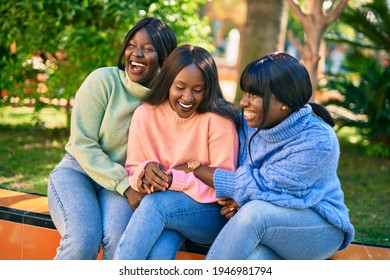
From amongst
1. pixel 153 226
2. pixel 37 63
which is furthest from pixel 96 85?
pixel 37 63

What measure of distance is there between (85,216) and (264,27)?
4.46 metres

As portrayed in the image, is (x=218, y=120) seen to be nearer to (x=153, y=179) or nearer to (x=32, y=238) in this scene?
(x=153, y=179)

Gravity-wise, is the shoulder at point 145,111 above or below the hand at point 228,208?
above

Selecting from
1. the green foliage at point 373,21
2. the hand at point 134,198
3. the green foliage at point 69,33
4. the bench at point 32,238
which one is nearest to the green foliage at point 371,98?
the green foliage at point 373,21

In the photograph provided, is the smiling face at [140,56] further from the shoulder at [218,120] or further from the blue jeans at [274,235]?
the blue jeans at [274,235]

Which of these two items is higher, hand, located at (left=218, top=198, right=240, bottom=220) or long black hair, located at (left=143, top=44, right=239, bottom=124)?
long black hair, located at (left=143, top=44, right=239, bottom=124)

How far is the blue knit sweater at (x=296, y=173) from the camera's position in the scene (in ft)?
9.99

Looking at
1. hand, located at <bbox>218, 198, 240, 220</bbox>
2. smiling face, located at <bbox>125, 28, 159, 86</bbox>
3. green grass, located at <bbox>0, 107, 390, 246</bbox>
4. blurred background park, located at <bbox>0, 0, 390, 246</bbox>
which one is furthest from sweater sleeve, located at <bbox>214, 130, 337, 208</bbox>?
blurred background park, located at <bbox>0, 0, 390, 246</bbox>

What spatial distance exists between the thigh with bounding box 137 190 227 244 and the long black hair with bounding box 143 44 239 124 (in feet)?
1.70

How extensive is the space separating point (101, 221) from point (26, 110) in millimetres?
6841

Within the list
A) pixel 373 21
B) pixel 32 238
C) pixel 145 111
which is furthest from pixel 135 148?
pixel 373 21

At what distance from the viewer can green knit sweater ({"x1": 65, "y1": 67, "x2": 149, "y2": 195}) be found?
3.53 meters

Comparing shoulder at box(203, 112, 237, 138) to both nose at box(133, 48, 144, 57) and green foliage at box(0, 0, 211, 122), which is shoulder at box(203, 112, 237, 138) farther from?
green foliage at box(0, 0, 211, 122)
